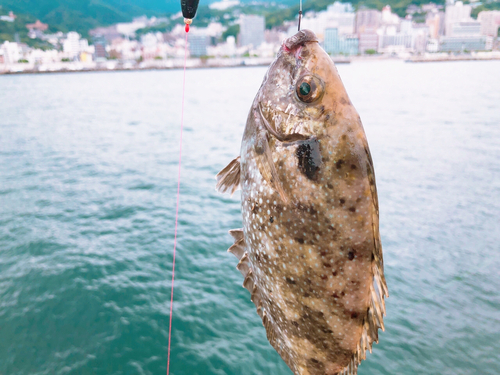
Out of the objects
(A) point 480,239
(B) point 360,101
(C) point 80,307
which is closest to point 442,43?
(B) point 360,101

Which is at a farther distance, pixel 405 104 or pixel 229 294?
pixel 405 104

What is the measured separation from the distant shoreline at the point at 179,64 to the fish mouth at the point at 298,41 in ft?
533

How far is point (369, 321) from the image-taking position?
215 centimetres

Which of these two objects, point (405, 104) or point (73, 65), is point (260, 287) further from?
point (73, 65)

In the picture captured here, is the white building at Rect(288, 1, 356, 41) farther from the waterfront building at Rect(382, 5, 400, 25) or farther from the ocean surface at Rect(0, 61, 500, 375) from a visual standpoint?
the ocean surface at Rect(0, 61, 500, 375)

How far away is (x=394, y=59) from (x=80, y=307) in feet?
Result: 641

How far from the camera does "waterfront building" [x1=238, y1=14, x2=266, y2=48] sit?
187 m

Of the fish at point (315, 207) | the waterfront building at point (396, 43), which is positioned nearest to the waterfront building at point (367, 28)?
the waterfront building at point (396, 43)

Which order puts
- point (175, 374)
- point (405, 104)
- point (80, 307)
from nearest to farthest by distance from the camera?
point (175, 374)
point (80, 307)
point (405, 104)

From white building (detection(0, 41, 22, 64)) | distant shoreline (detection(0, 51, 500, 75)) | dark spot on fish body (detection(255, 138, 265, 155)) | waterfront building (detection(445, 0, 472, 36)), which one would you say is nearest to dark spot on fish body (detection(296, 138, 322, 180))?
dark spot on fish body (detection(255, 138, 265, 155))

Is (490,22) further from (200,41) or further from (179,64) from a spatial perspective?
(179,64)

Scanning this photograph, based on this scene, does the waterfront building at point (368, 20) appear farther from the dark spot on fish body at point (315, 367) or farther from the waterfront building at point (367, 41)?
the dark spot on fish body at point (315, 367)

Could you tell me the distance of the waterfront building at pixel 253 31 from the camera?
187000mm

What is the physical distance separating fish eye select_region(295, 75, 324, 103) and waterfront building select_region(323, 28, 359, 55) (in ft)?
570
